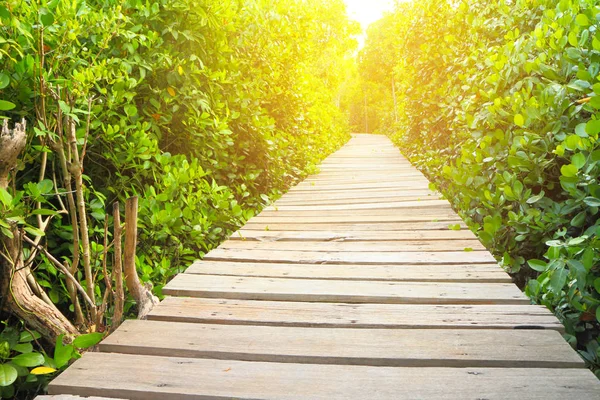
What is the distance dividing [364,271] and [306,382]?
3.68 feet

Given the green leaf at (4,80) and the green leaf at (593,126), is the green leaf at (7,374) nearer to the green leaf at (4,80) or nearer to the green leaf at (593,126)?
the green leaf at (4,80)

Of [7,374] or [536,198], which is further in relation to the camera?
[536,198]

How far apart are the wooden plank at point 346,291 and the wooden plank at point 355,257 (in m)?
0.34

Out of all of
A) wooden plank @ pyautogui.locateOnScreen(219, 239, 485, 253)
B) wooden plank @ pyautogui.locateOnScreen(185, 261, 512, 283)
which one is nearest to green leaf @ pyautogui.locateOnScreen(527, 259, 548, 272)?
wooden plank @ pyautogui.locateOnScreen(185, 261, 512, 283)

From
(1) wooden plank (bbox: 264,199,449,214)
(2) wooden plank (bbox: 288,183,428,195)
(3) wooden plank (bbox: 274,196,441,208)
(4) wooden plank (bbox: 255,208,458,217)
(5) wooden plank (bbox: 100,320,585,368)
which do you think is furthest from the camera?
(2) wooden plank (bbox: 288,183,428,195)

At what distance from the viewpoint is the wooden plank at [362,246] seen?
2.92 meters

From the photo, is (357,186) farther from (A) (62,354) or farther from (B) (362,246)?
(A) (62,354)

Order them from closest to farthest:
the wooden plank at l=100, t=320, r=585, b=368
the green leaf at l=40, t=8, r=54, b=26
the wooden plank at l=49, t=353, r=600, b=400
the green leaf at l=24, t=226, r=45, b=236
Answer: the wooden plank at l=49, t=353, r=600, b=400 → the wooden plank at l=100, t=320, r=585, b=368 → the green leaf at l=24, t=226, r=45, b=236 → the green leaf at l=40, t=8, r=54, b=26

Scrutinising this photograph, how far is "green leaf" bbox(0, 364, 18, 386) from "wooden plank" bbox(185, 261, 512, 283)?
96 cm

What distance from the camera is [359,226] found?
3.63m

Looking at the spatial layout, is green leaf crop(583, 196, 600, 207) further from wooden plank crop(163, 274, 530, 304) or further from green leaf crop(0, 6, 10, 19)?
green leaf crop(0, 6, 10, 19)

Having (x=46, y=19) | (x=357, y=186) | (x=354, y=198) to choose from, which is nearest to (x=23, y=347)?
(x=46, y=19)

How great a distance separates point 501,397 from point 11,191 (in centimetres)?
211

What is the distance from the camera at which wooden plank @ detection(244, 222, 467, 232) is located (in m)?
3.46
